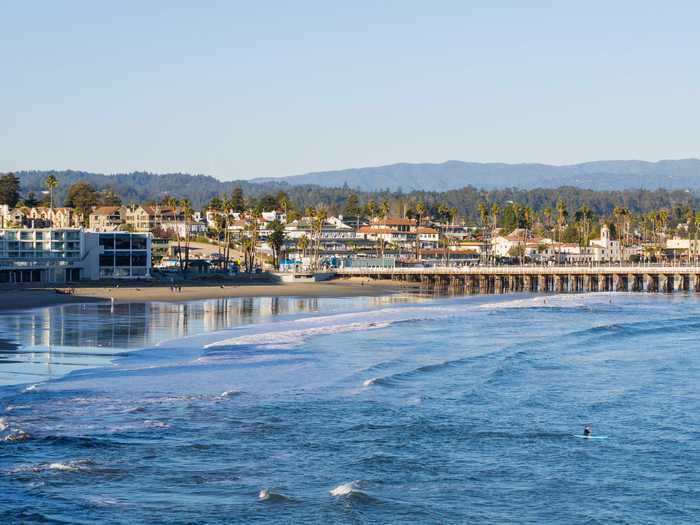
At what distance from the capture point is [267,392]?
35.1 metres

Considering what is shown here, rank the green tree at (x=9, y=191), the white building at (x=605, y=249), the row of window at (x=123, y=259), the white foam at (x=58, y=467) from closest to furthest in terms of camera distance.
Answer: the white foam at (x=58, y=467) → the row of window at (x=123, y=259) → the white building at (x=605, y=249) → the green tree at (x=9, y=191)

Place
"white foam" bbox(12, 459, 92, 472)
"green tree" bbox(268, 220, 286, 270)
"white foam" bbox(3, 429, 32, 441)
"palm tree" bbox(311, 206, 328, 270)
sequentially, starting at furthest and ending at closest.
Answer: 1. "green tree" bbox(268, 220, 286, 270)
2. "palm tree" bbox(311, 206, 328, 270)
3. "white foam" bbox(3, 429, 32, 441)
4. "white foam" bbox(12, 459, 92, 472)

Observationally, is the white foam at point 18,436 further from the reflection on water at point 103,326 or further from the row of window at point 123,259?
the row of window at point 123,259

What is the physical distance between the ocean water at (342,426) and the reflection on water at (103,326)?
27 cm

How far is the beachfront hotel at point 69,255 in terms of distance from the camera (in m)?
89.1

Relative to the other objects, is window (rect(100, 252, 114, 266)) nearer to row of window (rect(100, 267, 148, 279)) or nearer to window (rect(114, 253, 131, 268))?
window (rect(114, 253, 131, 268))

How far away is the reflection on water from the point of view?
40.9 metres

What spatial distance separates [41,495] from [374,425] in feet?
34.3

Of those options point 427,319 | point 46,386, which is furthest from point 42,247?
point 46,386

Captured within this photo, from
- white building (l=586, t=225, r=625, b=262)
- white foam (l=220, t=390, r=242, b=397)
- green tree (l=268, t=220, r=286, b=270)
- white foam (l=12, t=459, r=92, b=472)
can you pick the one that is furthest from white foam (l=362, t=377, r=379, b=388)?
white building (l=586, t=225, r=625, b=262)

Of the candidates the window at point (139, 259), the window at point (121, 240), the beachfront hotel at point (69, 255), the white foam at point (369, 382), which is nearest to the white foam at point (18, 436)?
the white foam at point (369, 382)

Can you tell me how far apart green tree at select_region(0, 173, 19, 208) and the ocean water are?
121 metres

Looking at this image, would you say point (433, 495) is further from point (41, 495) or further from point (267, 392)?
point (267, 392)

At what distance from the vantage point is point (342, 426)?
29.9m
